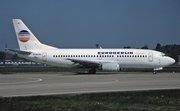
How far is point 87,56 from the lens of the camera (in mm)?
39906

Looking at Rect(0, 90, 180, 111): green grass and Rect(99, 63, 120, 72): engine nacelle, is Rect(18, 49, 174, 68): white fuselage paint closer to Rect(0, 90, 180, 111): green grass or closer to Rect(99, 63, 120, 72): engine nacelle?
Rect(99, 63, 120, 72): engine nacelle

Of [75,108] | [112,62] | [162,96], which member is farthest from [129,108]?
[112,62]

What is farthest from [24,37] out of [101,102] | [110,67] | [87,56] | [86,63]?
[101,102]

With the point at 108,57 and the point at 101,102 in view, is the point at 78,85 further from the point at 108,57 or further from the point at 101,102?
the point at 108,57

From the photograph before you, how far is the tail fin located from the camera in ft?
132

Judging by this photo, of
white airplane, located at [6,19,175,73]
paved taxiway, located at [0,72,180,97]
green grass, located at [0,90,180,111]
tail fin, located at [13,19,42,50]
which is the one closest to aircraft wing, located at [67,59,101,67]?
white airplane, located at [6,19,175,73]

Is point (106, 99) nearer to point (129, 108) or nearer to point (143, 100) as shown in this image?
point (143, 100)

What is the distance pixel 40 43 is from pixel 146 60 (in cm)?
1338

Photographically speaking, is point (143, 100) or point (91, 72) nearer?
point (143, 100)

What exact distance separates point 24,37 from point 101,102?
1121 inches

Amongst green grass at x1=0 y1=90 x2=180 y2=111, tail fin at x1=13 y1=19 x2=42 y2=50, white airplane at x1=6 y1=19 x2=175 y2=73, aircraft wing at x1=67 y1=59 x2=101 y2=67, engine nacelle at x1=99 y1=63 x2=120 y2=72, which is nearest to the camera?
green grass at x1=0 y1=90 x2=180 y2=111

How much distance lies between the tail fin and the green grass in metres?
25.9

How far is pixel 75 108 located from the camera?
39.1ft

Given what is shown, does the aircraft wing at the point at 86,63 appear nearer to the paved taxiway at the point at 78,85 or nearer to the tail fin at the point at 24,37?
the tail fin at the point at 24,37
